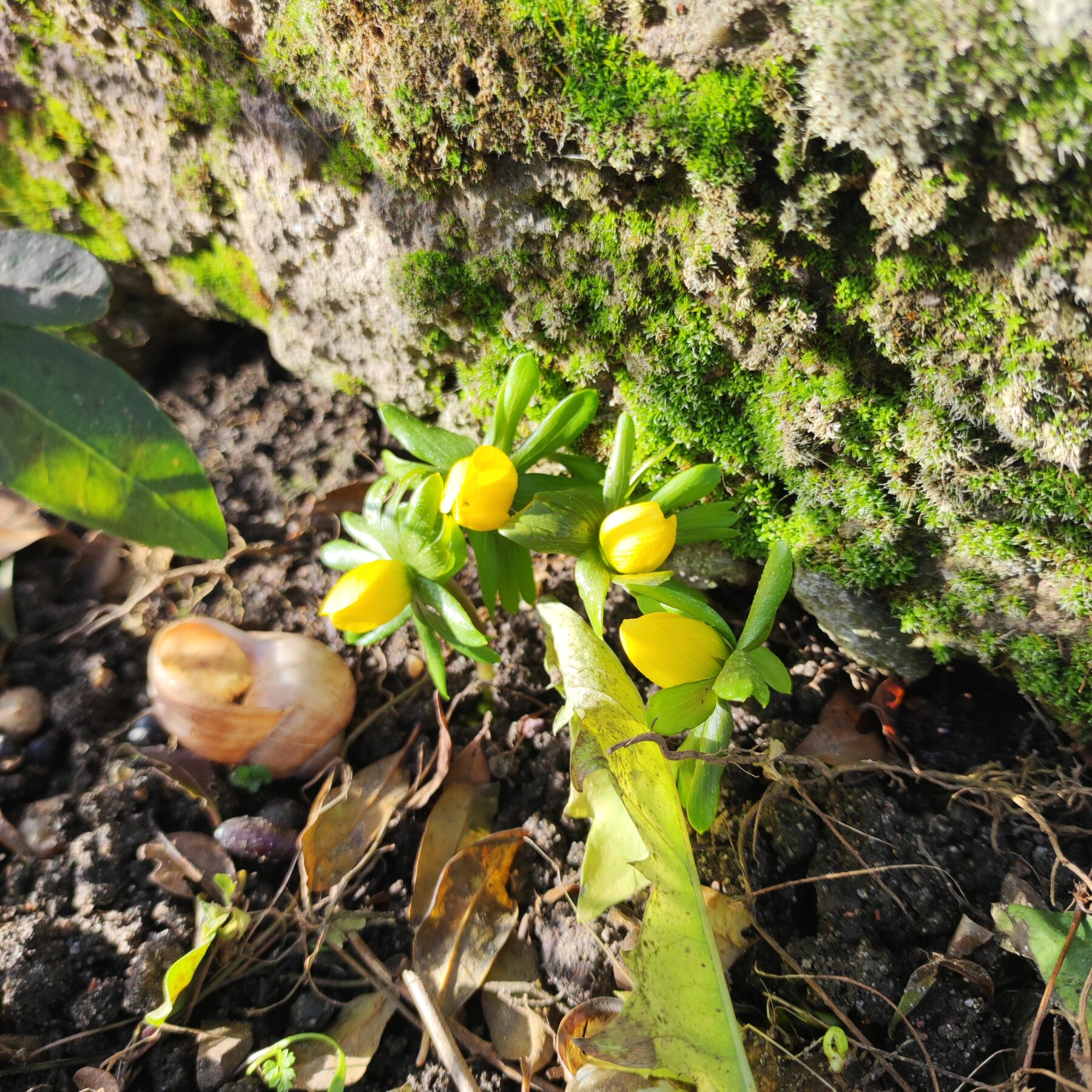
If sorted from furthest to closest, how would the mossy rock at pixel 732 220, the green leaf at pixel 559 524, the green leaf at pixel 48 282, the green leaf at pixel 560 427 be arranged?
1. the green leaf at pixel 560 427
2. the green leaf at pixel 559 524
3. the green leaf at pixel 48 282
4. the mossy rock at pixel 732 220

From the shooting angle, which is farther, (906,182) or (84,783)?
(84,783)

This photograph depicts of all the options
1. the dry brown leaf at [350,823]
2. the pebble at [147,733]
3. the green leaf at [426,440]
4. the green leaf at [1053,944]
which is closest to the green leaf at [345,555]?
the green leaf at [426,440]

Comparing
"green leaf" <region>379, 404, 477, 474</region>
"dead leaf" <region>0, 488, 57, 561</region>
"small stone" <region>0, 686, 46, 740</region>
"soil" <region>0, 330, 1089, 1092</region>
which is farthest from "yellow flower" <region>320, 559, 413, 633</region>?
"dead leaf" <region>0, 488, 57, 561</region>

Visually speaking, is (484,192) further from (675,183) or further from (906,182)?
(906,182)

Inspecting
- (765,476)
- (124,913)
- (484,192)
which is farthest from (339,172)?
(124,913)

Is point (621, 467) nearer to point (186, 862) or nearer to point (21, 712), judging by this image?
point (186, 862)

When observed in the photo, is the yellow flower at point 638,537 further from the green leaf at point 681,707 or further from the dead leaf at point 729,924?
the dead leaf at point 729,924
